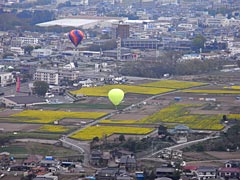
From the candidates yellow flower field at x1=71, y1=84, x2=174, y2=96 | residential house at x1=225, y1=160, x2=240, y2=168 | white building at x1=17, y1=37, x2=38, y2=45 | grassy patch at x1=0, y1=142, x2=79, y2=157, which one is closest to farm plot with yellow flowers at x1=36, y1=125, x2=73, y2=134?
grassy patch at x1=0, y1=142, x2=79, y2=157

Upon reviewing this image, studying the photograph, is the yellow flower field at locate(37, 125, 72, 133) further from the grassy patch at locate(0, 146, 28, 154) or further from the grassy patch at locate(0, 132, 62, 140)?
the grassy patch at locate(0, 146, 28, 154)

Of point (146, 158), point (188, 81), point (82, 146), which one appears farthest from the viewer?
point (188, 81)

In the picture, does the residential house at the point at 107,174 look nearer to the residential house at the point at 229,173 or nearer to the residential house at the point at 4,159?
the residential house at the point at 229,173

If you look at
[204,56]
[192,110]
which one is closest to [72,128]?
[192,110]

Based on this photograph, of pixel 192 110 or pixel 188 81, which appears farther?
pixel 188 81

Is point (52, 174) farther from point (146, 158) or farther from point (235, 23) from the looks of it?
point (235, 23)

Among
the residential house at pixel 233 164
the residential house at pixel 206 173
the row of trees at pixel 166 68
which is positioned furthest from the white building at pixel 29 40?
the residential house at pixel 206 173
